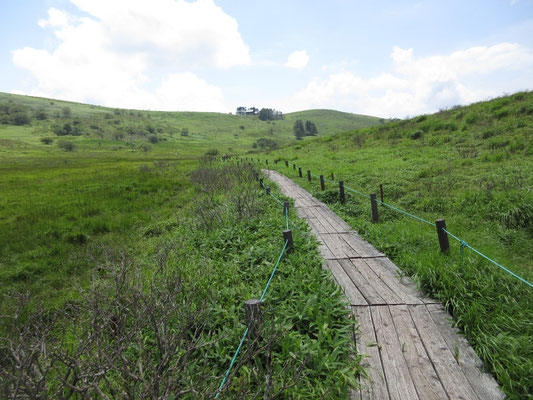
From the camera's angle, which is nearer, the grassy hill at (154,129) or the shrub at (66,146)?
the shrub at (66,146)

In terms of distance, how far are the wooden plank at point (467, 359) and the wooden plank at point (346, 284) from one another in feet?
3.08

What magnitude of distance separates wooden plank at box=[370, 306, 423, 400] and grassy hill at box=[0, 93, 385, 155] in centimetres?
6037

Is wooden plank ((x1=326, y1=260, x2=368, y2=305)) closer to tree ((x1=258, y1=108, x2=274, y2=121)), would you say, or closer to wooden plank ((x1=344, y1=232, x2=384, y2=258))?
wooden plank ((x1=344, y1=232, x2=384, y2=258))

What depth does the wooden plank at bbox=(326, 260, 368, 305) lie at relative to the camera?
3969 mm

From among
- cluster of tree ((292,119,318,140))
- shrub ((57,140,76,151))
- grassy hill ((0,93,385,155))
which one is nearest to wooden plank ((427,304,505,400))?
grassy hill ((0,93,385,155))

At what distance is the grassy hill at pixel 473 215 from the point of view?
318 cm

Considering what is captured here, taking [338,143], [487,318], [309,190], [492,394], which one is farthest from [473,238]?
[338,143]

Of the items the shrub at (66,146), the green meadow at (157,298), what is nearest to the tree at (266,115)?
the shrub at (66,146)

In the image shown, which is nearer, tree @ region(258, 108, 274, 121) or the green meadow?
the green meadow

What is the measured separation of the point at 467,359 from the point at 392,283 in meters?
1.52

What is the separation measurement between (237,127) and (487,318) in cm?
14544

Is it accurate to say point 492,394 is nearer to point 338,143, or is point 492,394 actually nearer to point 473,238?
point 473,238

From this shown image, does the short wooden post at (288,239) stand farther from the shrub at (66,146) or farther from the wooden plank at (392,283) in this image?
the shrub at (66,146)

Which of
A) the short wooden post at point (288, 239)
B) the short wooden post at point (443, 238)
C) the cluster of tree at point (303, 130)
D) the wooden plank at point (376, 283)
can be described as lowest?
the wooden plank at point (376, 283)
